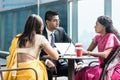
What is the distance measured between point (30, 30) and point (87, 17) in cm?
424

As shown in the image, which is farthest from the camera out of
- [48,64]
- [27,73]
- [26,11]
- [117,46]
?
[26,11]

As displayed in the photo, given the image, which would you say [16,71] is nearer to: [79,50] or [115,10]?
[79,50]

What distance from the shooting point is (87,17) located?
682cm

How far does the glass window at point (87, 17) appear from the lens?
6176mm

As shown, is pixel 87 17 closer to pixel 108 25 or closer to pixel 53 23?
pixel 53 23

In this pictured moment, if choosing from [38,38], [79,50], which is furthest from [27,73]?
[79,50]

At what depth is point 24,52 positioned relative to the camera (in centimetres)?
265

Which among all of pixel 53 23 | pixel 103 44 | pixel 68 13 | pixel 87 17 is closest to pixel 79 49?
pixel 103 44

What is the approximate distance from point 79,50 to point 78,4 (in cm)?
465

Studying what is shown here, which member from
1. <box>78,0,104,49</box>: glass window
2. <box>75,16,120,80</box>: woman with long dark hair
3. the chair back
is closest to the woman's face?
<box>75,16,120,80</box>: woman with long dark hair

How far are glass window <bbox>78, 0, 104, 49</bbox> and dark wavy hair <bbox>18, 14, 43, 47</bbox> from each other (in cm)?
327

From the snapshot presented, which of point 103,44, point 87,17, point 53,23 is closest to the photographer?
point 103,44

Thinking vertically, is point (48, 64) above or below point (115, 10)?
below

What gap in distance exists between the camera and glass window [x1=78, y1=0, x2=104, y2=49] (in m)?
6.18
